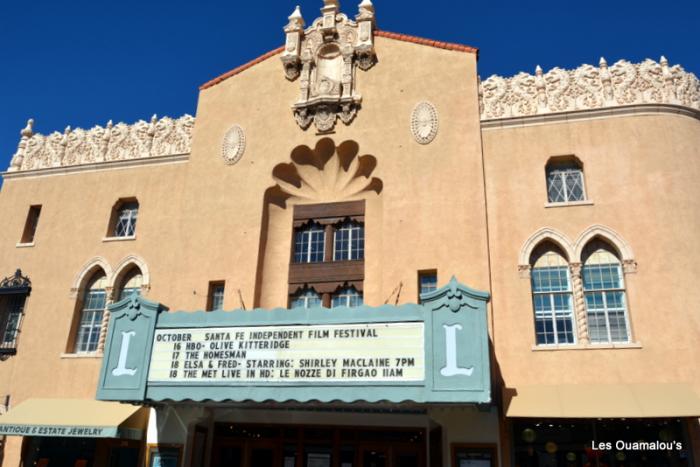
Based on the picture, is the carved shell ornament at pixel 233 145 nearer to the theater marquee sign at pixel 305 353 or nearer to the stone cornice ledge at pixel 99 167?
the stone cornice ledge at pixel 99 167

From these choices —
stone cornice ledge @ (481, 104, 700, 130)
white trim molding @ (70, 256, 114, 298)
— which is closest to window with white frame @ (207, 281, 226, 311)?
white trim molding @ (70, 256, 114, 298)

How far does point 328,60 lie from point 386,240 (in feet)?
21.2

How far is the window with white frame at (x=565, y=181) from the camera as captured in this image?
16641 millimetres

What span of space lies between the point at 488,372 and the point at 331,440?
18.0ft

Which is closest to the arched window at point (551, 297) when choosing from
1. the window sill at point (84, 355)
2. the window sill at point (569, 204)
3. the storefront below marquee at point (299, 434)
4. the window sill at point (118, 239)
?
the window sill at point (569, 204)

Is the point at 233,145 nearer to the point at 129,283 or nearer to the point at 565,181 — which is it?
the point at 129,283

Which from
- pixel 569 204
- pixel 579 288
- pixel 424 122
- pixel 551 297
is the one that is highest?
pixel 424 122

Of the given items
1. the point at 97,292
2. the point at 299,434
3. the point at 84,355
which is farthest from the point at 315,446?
the point at 97,292

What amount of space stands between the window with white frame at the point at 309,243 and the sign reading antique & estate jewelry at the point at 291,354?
174 inches

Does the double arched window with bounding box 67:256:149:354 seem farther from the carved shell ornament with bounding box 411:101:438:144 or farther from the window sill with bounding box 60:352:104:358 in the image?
the carved shell ornament with bounding box 411:101:438:144

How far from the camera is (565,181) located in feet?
55.3

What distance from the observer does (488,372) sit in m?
12.4

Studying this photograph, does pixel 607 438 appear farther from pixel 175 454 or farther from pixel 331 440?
pixel 175 454

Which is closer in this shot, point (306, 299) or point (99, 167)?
point (306, 299)
